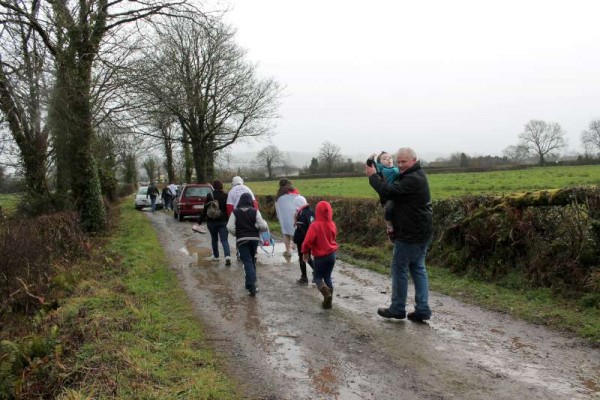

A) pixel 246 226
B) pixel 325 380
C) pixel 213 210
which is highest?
pixel 213 210

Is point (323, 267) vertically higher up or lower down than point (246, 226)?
lower down

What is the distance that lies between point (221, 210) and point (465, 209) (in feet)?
18.3

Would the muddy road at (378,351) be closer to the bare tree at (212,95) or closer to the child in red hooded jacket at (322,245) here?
the child in red hooded jacket at (322,245)

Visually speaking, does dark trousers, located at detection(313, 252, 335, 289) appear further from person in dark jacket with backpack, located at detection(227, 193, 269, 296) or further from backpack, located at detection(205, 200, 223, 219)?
backpack, located at detection(205, 200, 223, 219)

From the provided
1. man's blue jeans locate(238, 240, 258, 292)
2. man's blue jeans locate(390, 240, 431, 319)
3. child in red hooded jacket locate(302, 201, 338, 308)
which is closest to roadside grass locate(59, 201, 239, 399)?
man's blue jeans locate(238, 240, 258, 292)

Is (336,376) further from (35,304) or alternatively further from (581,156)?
(581,156)

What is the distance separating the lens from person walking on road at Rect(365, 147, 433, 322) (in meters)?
5.88

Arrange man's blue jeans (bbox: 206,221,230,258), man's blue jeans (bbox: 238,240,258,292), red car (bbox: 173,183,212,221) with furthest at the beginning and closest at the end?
red car (bbox: 173,183,212,221), man's blue jeans (bbox: 206,221,230,258), man's blue jeans (bbox: 238,240,258,292)

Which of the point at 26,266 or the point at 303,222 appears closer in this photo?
the point at 26,266

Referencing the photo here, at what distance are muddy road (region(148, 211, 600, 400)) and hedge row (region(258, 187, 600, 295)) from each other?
1465 mm

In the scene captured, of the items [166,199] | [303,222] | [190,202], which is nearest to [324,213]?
[303,222]

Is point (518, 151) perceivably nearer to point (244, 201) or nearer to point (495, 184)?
point (495, 184)

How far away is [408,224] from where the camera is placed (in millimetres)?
5953

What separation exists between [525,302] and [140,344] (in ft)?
17.7
